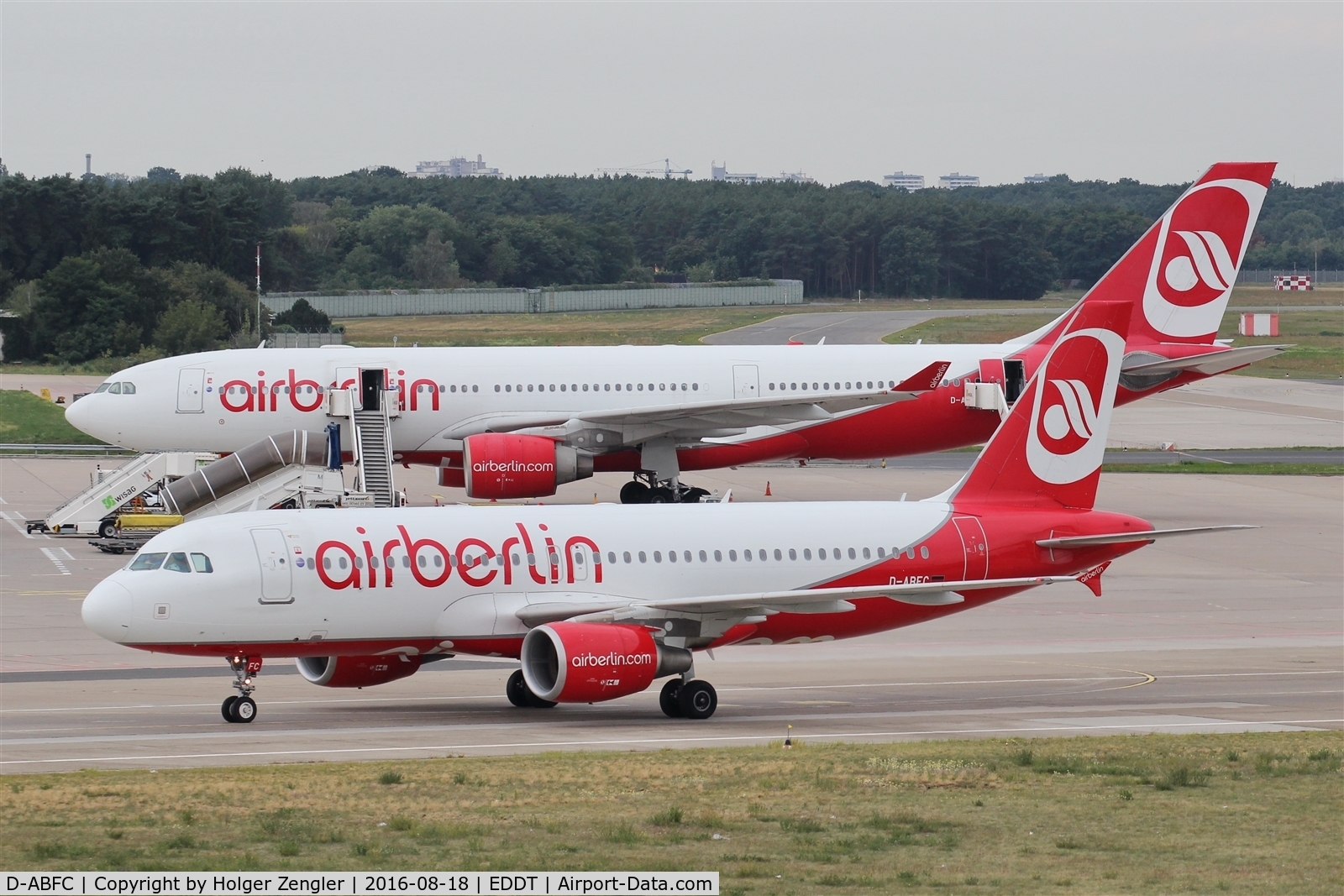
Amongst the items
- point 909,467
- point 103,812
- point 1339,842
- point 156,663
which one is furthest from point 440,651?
point 909,467

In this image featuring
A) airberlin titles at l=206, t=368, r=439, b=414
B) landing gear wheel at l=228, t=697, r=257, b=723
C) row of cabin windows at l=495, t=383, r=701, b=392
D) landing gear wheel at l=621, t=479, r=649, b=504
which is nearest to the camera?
landing gear wheel at l=228, t=697, r=257, b=723

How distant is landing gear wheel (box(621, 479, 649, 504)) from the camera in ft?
165

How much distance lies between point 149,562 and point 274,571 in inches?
76.6

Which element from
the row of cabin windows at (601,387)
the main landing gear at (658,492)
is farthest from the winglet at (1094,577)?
the row of cabin windows at (601,387)

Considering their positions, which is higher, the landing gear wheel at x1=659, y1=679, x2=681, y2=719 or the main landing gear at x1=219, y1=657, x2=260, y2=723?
the main landing gear at x1=219, y1=657, x2=260, y2=723

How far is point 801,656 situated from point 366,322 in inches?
4286

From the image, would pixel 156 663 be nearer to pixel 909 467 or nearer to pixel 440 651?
pixel 440 651

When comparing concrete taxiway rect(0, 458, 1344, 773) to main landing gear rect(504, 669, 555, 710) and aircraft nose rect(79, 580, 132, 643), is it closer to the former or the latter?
main landing gear rect(504, 669, 555, 710)

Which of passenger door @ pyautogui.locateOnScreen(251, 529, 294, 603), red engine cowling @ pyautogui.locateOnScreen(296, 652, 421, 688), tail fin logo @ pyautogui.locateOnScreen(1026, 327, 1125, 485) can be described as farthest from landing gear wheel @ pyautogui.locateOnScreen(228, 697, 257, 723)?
tail fin logo @ pyautogui.locateOnScreen(1026, 327, 1125, 485)

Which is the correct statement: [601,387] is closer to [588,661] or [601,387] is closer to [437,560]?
[437,560]

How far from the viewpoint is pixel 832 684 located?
32.2 meters

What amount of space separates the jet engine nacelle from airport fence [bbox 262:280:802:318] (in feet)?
360

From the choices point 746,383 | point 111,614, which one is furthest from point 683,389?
point 111,614

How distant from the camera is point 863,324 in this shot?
472ft
